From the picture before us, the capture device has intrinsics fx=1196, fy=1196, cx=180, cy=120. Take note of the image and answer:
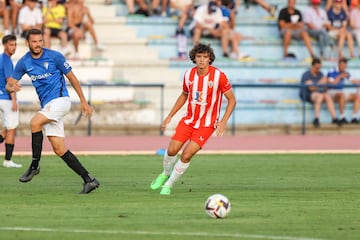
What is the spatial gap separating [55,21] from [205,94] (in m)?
14.8

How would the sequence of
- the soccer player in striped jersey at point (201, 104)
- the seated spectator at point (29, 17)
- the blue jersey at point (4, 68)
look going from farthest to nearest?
the seated spectator at point (29, 17) → the blue jersey at point (4, 68) → the soccer player in striped jersey at point (201, 104)

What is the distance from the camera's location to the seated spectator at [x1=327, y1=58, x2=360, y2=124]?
2908cm

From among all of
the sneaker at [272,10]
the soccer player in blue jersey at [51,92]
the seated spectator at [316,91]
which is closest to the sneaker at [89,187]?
the soccer player in blue jersey at [51,92]

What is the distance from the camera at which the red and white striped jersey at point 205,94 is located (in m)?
15.0

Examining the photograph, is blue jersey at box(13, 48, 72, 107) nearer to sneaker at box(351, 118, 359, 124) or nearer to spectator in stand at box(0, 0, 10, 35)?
spectator in stand at box(0, 0, 10, 35)

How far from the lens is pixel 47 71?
583 inches

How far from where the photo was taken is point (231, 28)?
30938mm

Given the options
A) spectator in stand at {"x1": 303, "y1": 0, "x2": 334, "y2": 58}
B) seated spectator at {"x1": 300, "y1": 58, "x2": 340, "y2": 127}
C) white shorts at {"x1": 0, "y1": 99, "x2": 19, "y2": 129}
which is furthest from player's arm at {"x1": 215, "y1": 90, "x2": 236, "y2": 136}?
spectator in stand at {"x1": 303, "y1": 0, "x2": 334, "y2": 58}

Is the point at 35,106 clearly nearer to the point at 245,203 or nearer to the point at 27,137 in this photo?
the point at 27,137

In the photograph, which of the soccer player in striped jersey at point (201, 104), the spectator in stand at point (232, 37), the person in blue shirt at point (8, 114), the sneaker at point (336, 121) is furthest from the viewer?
the spectator in stand at point (232, 37)

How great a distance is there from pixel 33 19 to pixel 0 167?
10.3 m

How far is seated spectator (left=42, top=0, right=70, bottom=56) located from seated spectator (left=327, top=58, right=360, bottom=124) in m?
6.51

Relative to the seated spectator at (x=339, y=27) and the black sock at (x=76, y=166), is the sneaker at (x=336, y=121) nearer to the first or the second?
the seated spectator at (x=339, y=27)

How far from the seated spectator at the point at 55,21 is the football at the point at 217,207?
678 inches
